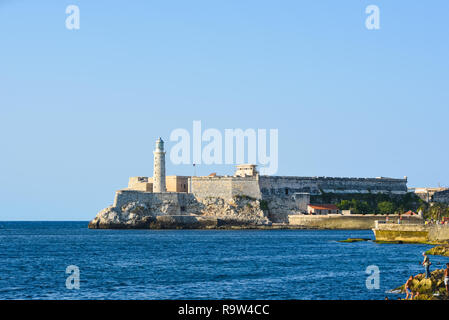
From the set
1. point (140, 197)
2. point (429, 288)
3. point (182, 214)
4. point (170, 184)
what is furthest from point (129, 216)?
point (429, 288)

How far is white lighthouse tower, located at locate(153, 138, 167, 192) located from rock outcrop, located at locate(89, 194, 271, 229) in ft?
6.04

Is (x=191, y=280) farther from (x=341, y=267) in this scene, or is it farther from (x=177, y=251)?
(x=177, y=251)

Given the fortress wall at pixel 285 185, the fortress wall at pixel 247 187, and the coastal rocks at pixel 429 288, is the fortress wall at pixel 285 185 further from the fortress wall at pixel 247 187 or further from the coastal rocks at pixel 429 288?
the coastal rocks at pixel 429 288

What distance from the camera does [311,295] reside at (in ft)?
79.4

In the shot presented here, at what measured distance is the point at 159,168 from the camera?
8781 cm

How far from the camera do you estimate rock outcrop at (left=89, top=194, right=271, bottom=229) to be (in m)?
88.1

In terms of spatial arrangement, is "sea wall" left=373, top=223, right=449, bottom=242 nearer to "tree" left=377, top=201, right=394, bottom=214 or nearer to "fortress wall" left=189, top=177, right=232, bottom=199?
"fortress wall" left=189, top=177, right=232, bottom=199

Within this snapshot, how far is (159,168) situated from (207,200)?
330 inches

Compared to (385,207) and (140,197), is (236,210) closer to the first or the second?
(140,197)

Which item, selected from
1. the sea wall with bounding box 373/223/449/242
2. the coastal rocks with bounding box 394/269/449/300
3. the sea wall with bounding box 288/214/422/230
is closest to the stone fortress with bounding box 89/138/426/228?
the sea wall with bounding box 288/214/422/230

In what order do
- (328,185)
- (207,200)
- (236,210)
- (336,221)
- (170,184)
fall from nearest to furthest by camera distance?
(336,221) → (236,210) → (207,200) → (170,184) → (328,185)

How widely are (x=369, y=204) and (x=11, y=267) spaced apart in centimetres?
7379

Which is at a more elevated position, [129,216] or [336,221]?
[129,216]
